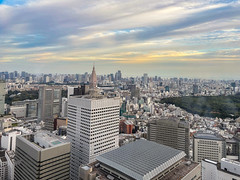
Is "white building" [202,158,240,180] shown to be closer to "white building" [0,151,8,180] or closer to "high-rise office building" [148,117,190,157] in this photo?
"high-rise office building" [148,117,190,157]

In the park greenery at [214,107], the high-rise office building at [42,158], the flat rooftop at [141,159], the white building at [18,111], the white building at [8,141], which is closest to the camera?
the flat rooftop at [141,159]

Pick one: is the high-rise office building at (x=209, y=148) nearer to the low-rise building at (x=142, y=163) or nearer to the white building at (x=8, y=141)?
the low-rise building at (x=142, y=163)

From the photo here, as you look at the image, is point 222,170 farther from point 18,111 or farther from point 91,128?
point 18,111

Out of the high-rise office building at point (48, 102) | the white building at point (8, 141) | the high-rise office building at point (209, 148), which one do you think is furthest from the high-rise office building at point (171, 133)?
the high-rise office building at point (48, 102)

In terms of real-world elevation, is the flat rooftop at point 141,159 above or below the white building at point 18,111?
above

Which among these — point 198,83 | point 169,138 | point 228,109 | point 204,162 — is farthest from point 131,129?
point 198,83

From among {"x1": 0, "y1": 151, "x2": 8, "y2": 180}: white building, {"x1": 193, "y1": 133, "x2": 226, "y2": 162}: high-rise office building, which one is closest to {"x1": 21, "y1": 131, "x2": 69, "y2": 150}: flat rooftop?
{"x1": 0, "y1": 151, "x2": 8, "y2": 180}: white building

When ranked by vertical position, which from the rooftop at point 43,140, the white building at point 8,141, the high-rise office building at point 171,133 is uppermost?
the rooftop at point 43,140
